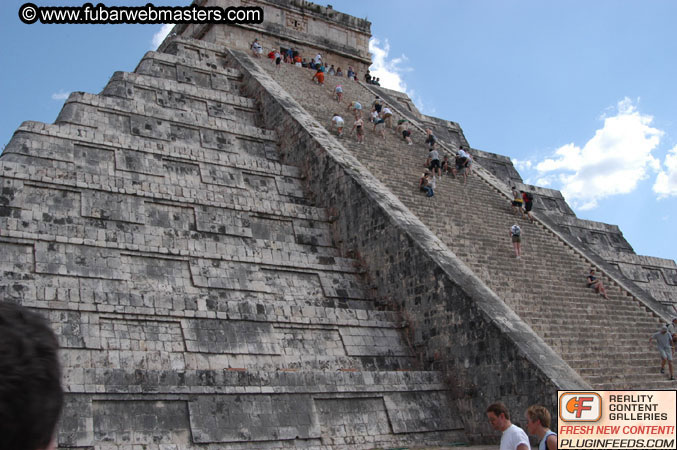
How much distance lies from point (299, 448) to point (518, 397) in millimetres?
3374

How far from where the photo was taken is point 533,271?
14.6 meters

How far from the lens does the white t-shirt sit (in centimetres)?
565

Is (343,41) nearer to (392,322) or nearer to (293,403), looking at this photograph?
(392,322)

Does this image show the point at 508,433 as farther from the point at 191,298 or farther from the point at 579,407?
the point at 191,298

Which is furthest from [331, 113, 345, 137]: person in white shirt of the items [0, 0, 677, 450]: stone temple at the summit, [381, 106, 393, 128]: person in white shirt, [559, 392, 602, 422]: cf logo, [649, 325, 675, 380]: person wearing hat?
[559, 392, 602, 422]: cf logo

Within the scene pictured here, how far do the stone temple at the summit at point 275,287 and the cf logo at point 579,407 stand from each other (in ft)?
14.2

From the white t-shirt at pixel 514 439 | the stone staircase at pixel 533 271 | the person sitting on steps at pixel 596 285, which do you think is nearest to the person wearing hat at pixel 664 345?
the stone staircase at pixel 533 271

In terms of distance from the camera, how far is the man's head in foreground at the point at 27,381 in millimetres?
1365

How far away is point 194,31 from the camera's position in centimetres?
2622

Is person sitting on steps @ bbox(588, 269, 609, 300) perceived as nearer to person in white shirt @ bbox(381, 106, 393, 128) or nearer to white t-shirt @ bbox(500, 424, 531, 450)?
person in white shirt @ bbox(381, 106, 393, 128)

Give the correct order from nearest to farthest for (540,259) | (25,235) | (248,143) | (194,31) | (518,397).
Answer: (518,397) < (25,235) < (540,259) < (248,143) < (194,31)

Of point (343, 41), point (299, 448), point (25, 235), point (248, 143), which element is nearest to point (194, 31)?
point (343, 41)

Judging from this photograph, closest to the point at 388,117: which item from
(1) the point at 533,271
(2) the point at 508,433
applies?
(1) the point at 533,271

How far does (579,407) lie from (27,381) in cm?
529
